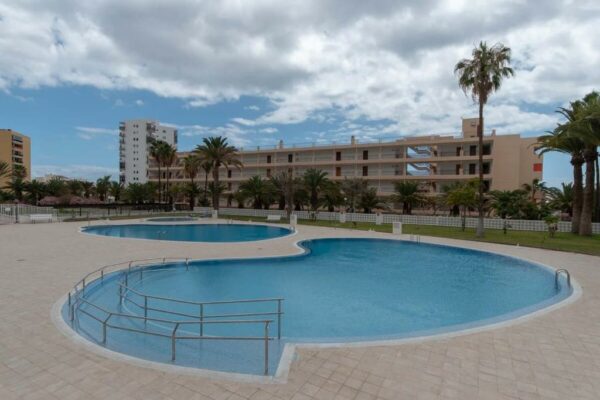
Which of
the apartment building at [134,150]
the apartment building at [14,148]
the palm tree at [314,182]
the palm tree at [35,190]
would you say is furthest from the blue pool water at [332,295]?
the apartment building at [134,150]

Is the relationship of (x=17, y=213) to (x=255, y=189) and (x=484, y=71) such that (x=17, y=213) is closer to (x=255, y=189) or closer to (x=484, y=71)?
(x=255, y=189)

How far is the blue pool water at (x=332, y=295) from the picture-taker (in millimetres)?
6523

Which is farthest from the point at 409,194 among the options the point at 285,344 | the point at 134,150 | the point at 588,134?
the point at 134,150

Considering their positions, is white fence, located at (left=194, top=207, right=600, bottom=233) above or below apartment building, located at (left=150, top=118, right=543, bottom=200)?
below

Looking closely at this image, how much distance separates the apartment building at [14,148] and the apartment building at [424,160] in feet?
221

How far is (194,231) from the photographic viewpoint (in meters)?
29.3

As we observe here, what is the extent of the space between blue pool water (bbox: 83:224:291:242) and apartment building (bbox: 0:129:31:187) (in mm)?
69680

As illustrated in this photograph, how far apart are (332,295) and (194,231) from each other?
21113mm

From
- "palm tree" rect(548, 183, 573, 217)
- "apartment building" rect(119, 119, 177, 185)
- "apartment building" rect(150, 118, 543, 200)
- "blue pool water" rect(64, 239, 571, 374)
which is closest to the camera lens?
"blue pool water" rect(64, 239, 571, 374)

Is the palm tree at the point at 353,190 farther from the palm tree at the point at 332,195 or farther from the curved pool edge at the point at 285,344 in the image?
the curved pool edge at the point at 285,344

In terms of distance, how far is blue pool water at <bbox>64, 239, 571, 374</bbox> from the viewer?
6523mm

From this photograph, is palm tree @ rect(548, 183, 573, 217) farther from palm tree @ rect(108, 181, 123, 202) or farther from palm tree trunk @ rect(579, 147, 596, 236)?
palm tree @ rect(108, 181, 123, 202)

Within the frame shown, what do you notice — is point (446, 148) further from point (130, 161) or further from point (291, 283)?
point (130, 161)

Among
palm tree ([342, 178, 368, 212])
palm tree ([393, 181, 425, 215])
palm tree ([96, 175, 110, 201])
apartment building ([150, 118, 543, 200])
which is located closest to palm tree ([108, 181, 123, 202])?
palm tree ([96, 175, 110, 201])
